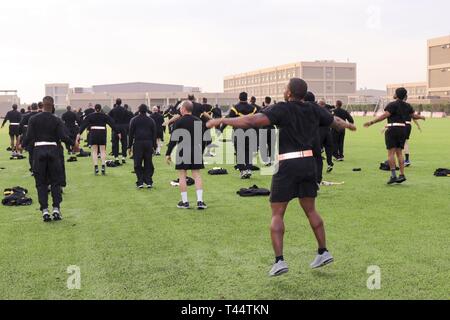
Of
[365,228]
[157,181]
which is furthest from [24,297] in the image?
[157,181]

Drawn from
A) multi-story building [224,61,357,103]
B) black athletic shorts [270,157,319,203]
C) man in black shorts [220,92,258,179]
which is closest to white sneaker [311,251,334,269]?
black athletic shorts [270,157,319,203]

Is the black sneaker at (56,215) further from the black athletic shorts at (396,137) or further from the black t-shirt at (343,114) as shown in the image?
the black t-shirt at (343,114)

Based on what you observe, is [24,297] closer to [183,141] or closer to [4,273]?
[4,273]

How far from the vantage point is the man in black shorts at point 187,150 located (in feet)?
32.3

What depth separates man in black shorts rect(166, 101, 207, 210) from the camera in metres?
9.85

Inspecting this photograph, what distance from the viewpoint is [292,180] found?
5734mm

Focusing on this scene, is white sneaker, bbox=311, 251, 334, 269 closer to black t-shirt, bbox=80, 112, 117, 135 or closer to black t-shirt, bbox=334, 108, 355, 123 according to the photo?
black t-shirt, bbox=334, 108, 355, 123

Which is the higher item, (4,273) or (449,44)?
(449,44)

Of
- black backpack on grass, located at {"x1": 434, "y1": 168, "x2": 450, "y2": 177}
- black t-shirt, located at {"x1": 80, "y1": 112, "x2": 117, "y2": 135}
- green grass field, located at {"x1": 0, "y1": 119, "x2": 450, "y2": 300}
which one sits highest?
black t-shirt, located at {"x1": 80, "y1": 112, "x2": 117, "y2": 135}

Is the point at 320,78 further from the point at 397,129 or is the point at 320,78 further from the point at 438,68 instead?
the point at 397,129

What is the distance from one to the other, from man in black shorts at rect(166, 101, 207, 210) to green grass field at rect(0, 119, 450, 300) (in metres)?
0.40

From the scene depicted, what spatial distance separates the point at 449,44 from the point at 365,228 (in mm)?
103405

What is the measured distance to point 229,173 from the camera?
15531 millimetres

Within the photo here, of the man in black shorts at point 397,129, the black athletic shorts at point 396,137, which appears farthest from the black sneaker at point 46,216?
the black athletic shorts at point 396,137
